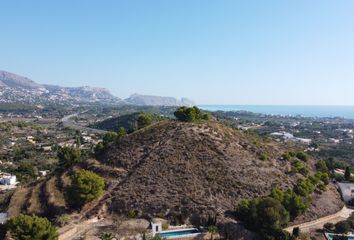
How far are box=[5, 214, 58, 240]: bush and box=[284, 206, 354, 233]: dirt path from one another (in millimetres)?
23732

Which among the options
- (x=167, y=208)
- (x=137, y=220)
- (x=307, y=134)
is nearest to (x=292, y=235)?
(x=167, y=208)

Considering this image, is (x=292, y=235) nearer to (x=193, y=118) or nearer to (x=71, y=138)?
(x=193, y=118)

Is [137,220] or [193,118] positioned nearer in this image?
[137,220]

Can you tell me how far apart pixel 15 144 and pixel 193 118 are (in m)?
79.5

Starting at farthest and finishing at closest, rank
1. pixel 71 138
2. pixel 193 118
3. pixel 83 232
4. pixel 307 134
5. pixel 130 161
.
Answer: pixel 307 134 < pixel 71 138 < pixel 193 118 < pixel 130 161 < pixel 83 232

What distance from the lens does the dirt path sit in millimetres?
39200

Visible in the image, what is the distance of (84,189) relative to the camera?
38594mm

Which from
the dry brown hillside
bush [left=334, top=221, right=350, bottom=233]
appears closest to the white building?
the dry brown hillside

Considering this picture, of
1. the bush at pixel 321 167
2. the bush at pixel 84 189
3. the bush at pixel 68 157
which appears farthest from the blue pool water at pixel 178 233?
the bush at pixel 321 167

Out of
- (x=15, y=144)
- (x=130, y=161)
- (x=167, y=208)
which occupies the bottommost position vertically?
(x=15, y=144)

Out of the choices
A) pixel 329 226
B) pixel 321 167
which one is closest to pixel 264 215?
pixel 329 226

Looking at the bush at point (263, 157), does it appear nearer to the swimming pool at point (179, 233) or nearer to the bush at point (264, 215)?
the bush at point (264, 215)

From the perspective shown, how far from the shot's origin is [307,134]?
166375mm

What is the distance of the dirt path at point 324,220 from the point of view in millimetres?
39200
